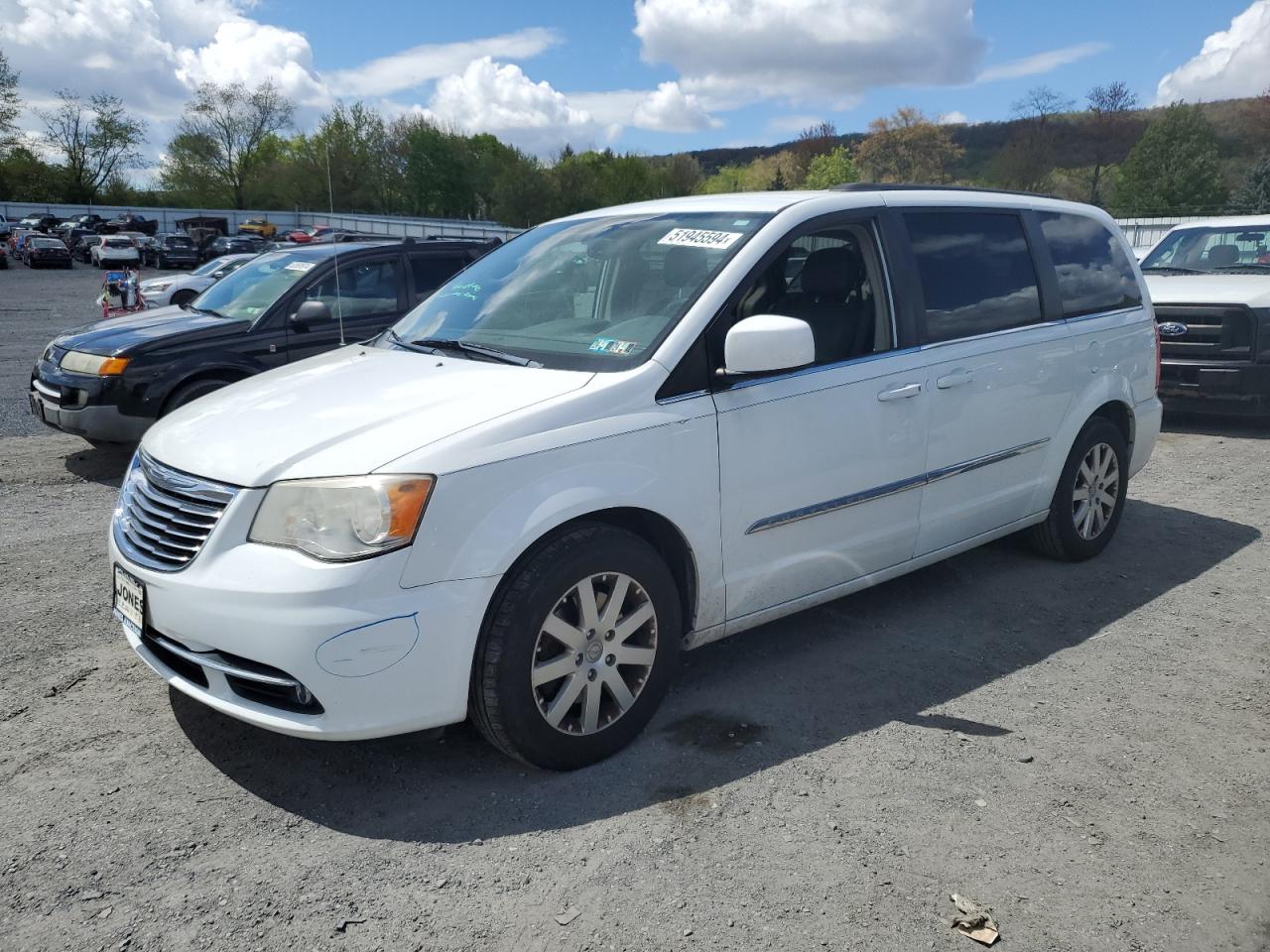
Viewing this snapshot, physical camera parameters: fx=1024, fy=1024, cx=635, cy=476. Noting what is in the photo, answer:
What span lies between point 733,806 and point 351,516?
1459mm

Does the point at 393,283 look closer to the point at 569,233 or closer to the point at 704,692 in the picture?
the point at 569,233

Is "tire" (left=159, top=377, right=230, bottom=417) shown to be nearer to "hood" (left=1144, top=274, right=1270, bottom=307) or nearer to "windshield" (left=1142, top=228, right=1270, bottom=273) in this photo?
"hood" (left=1144, top=274, right=1270, bottom=307)

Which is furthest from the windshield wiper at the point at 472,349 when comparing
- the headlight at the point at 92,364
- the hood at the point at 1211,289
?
the hood at the point at 1211,289

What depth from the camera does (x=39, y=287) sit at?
33344 millimetres

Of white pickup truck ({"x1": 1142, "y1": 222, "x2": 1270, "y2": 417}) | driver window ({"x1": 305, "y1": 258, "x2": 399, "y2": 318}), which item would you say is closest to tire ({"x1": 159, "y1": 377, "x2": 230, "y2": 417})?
driver window ({"x1": 305, "y1": 258, "x2": 399, "y2": 318})

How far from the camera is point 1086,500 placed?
545 centimetres

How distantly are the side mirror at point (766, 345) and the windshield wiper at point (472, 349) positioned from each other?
692 millimetres

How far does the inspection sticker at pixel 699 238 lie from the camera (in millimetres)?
3877

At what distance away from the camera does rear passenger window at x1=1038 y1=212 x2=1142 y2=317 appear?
5191mm

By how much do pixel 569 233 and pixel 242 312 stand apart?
4.43 m

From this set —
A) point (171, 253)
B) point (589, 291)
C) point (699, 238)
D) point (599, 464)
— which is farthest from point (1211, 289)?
point (171, 253)

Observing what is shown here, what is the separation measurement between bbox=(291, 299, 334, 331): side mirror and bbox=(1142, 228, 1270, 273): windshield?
8216mm

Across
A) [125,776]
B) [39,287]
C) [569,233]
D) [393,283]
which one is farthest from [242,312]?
[39,287]

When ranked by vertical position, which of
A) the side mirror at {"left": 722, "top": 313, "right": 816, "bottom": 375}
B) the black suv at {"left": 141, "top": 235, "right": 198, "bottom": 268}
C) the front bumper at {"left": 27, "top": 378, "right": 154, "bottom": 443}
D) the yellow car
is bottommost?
the front bumper at {"left": 27, "top": 378, "right": 154, "bottom": 443}
